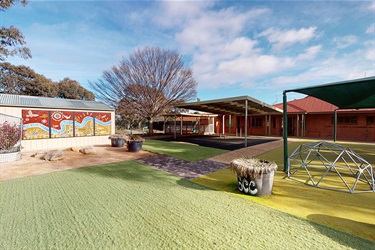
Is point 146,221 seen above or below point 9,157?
below

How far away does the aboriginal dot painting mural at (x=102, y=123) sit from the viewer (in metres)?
10.8

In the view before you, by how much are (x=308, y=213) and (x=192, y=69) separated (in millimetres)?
16690

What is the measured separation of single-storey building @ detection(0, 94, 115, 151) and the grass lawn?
9039 millimetres

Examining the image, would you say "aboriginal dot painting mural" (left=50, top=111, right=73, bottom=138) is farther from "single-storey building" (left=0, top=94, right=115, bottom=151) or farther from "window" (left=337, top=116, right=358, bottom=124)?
"window" (left=337, top=116, right=358, bottom=124)

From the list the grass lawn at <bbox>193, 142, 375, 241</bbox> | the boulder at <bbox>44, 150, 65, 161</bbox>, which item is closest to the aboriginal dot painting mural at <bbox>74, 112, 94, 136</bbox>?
the boulder at <bbox>44, 150, 65, 161</bbox>

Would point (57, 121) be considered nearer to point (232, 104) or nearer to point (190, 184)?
point (190, 184)

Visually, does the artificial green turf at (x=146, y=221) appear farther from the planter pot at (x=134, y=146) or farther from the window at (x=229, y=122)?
the window at (x=229, y=122)

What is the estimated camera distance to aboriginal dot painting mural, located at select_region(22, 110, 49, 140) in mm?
8391

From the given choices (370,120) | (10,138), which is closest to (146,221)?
(10,138)

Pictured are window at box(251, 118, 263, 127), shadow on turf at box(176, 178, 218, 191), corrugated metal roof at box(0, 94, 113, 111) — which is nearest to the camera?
shadow on turf at box(176, 178, 218, 191)

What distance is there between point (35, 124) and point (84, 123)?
2.28 meters

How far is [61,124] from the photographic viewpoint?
945cm

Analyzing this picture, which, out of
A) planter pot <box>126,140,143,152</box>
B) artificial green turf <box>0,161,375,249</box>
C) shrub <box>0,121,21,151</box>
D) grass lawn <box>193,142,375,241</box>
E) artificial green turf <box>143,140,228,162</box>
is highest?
shrub <box>0,121,21,151</box>

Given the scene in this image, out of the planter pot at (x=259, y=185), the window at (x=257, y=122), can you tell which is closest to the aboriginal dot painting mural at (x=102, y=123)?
the planter pot at (x=259, y=185)
